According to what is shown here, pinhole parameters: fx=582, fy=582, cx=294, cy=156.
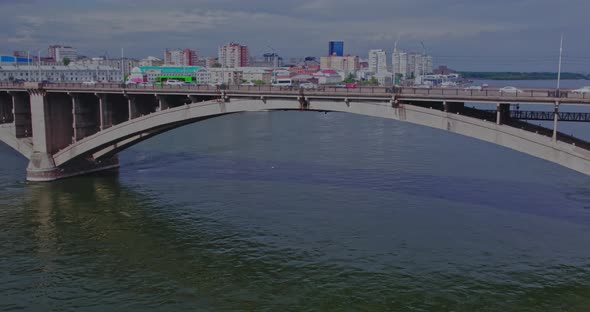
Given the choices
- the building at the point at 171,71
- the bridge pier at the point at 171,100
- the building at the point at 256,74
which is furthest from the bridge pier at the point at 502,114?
the building at the point at 256,74

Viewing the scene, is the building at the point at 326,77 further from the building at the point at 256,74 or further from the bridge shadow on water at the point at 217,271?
the bridge shadow on water at the point at 217,271

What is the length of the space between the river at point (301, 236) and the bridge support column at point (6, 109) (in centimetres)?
427

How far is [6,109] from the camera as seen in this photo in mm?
52000

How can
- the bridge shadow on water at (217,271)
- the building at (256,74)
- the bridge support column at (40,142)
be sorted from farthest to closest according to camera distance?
the building at (256,74), the bridge support column at (40,142), the bridge shadow on water at (217,271)

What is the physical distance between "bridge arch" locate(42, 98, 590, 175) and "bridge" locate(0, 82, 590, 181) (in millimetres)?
48

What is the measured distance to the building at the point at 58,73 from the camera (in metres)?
113

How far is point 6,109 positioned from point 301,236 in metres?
34.4

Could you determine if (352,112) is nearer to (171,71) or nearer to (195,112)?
(195,112)

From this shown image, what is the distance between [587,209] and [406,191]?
11328 mm

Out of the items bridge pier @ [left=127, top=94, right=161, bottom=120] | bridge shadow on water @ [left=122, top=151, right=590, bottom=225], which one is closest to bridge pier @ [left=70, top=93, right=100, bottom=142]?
bridge pier @ [left=127, top=94, right=161, bottom=120]

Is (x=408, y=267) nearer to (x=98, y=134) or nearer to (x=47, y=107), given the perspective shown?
(x=98, y=134)

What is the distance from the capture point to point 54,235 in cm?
3228

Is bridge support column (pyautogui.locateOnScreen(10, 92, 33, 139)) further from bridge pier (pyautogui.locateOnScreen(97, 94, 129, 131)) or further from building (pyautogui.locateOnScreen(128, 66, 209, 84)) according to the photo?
building (pyautogui.locateOnScreen(128, 66, 209, 84))

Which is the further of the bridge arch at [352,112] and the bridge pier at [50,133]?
the bridge pier at [50,133]
